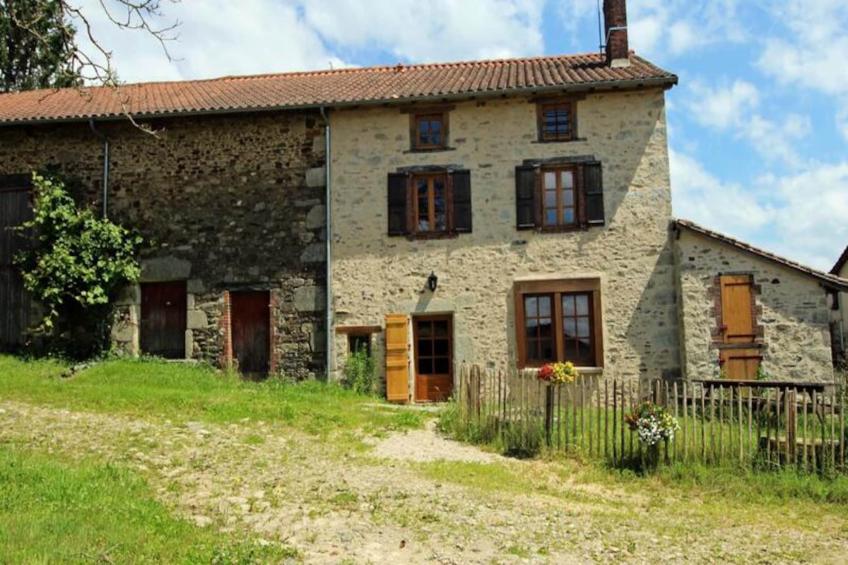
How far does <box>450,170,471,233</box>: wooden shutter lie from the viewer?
579 inches

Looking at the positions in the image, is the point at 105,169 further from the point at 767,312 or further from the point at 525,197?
the point at 767,312

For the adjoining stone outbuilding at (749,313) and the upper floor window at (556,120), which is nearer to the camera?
the adjoining stone outbuilding at (749,313)

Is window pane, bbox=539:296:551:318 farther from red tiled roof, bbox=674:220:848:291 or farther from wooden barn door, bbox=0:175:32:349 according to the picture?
wooden barn door, bbox=0:175:32:349

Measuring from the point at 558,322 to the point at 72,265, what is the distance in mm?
9963

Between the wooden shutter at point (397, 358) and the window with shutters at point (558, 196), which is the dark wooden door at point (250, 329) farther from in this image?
the window with shutters at point (558, 196)

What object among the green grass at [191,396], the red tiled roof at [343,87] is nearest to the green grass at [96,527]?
the green grass at [191,396]

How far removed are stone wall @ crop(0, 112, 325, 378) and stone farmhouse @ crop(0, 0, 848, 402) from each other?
44 mm

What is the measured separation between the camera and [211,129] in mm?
15477

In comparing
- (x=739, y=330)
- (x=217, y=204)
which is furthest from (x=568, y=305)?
(x=217, y=204)

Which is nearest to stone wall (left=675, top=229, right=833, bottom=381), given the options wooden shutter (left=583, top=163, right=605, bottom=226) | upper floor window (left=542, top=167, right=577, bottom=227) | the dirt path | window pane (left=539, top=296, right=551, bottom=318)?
wooden shutter (left=583, top=163, right=605, bottom=226)

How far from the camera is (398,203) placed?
1491cm

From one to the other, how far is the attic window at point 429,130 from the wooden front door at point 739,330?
636 cm

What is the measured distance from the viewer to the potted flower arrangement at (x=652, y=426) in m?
8.72

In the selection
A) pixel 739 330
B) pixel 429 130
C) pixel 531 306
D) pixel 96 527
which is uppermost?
pixel 429 130
